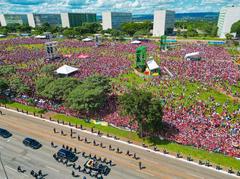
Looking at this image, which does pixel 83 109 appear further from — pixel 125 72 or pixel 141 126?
pixel 125 72

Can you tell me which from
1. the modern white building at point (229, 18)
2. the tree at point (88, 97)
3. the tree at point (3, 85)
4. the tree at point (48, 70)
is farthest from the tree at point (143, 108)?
the modern white building at point (229, 18)

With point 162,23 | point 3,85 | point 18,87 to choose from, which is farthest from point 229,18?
point 3,85

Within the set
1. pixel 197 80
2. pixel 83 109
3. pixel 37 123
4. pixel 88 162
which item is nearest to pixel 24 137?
pixel 37 123

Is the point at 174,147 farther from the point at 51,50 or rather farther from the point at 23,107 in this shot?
the point at 51,50

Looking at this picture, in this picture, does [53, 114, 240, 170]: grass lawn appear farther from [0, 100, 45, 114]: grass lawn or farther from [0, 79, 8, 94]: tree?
[0, 79, 8, 94]: tree

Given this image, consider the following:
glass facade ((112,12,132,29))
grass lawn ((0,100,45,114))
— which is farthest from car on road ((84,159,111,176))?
glass facade ((112,12,132,29))

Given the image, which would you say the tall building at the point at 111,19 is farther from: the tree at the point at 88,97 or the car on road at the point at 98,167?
the car on road at the point at 98,167
